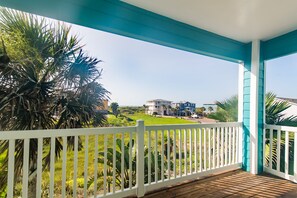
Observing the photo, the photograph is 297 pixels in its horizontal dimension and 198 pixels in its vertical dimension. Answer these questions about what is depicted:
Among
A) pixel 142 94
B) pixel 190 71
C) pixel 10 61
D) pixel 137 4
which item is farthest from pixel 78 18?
pixel 190 71

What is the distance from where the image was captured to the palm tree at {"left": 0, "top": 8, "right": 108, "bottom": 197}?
2.15m

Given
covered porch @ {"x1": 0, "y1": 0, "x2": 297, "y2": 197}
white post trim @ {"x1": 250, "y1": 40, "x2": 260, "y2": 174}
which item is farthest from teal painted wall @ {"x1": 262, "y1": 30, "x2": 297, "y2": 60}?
white post trim @ {"x1": 250, "y1": 40, "x2": 260, "y2": 174}

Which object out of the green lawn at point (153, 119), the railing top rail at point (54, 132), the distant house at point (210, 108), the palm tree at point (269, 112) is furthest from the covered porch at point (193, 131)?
the distant house at point (210, 108)

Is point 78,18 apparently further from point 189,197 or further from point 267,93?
point 267,93

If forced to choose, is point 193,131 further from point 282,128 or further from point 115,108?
point 282,128

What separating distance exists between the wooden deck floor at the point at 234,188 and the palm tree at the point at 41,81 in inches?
57.8

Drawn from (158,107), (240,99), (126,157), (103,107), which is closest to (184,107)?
(158,107)

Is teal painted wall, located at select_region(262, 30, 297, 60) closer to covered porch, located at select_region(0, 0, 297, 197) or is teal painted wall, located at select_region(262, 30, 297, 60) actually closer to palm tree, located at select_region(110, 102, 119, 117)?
covered porch, located at select_region(0, 0, 297, 197)

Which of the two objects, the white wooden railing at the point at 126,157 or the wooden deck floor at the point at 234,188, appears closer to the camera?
the white wooden railing at the point at 126,157

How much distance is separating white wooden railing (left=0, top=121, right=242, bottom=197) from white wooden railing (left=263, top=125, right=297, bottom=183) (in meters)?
0.48

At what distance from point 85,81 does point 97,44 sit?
26.6 inches

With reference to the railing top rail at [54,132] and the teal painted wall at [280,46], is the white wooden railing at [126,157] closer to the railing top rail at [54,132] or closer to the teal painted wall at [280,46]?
the railing top rail at [54,132]

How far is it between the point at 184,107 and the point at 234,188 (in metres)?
1.54

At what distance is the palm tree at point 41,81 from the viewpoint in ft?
7.04
